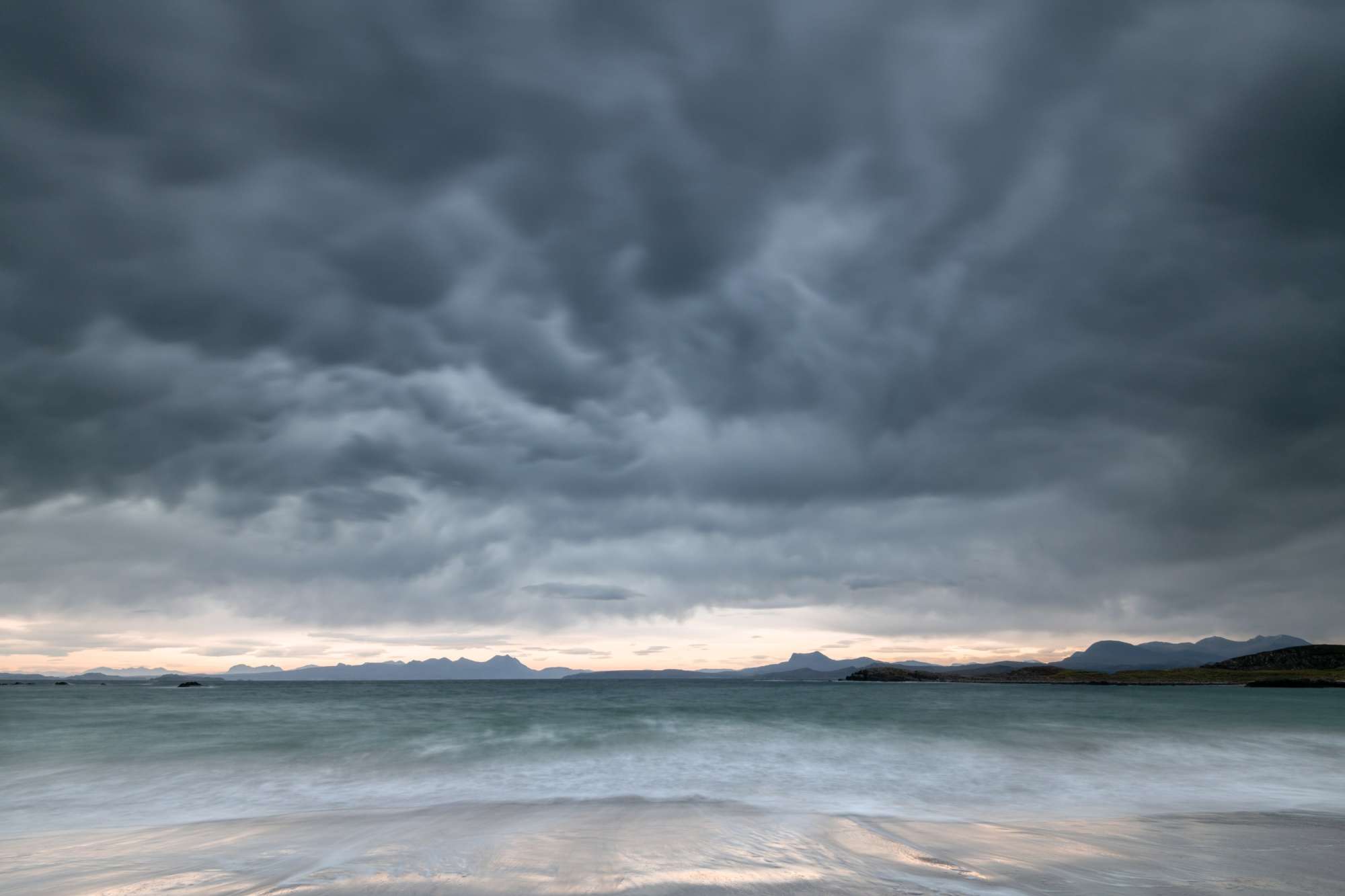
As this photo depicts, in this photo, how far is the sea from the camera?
780cm

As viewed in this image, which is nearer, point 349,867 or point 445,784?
point 349,867

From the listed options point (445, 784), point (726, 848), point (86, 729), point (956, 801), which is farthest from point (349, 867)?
point (86, 729)

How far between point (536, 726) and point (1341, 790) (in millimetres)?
23956

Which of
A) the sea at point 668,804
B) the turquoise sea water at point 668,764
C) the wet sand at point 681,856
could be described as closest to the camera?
the wet sand at point 681,856

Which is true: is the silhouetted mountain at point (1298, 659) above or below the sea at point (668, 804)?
below

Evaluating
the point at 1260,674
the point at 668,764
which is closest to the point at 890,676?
the point at 1260,674

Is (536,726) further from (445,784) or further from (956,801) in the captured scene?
(956,801)

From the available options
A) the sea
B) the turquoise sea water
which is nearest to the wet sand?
the sea

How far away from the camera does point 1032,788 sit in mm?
16547

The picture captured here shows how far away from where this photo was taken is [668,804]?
13586mm

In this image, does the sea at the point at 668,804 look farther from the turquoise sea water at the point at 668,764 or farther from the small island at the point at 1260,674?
the small island at the point at 1260,674

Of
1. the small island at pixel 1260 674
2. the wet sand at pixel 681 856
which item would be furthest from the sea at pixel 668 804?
the small island at pixel 1260 674

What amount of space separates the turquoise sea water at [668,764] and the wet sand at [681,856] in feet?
7.18

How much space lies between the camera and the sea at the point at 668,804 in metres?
7.80
